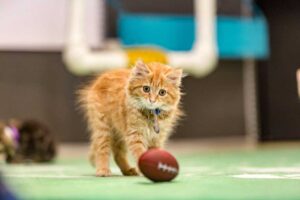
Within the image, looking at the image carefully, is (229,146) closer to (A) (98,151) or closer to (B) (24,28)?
(B) (24,28)

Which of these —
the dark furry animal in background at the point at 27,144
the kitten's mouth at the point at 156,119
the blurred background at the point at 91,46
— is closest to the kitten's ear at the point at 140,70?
the kitten's mouth at the point at 156,119

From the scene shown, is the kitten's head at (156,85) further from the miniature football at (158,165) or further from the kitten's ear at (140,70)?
the miniature football at (158,165)

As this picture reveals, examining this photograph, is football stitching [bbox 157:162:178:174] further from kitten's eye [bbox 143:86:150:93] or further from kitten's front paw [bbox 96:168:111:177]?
kitten's front paw [bbox 96:168:111:177]

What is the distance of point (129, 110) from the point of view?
2.44 meters

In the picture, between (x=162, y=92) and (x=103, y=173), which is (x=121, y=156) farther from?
(x=162, y=92)

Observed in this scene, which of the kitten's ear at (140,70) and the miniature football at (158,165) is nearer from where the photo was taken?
the miniature football at (158,165)

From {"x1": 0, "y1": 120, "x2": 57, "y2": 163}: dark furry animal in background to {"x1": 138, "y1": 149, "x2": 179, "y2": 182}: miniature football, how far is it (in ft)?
7.15

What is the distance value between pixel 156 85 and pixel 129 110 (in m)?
0.20

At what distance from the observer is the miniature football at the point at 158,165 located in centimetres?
207

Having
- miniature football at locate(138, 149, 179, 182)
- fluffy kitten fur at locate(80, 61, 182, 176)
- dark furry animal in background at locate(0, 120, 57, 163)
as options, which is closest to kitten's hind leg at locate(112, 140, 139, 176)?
fluffy kitten fur at locate(80, 61, 182, 176)

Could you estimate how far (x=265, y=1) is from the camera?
17.1ft

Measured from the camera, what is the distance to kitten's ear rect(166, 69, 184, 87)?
229 cm

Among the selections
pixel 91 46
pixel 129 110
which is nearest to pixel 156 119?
pixel 129 110

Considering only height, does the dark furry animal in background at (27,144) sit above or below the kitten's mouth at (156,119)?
below
